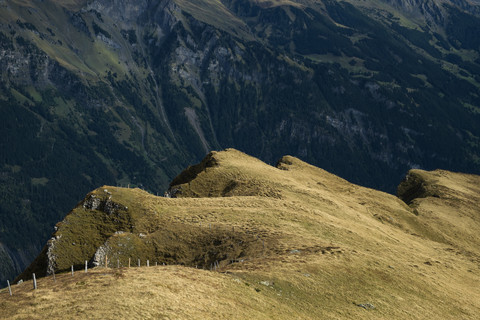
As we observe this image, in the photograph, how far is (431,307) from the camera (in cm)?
5378

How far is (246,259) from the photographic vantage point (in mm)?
60188

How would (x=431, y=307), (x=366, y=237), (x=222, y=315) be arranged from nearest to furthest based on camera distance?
(x=222, y=315)
(x=431, y=307)
(x=366, y=237)

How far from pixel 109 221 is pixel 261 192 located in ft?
123

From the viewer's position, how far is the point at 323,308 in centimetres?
4662

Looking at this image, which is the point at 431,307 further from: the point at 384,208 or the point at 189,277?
the point at 384,208

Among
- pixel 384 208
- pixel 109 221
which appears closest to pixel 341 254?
pixel 109 221

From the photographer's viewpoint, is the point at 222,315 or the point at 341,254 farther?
the point at 341,254

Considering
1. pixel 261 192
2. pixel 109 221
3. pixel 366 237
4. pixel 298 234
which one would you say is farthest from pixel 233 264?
pixel 261 192

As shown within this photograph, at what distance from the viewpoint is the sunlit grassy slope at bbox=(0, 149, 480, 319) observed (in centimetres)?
4022

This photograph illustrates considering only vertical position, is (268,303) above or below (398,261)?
above

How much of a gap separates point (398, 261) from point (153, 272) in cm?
4022

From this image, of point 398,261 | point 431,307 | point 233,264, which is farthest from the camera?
point 398,261

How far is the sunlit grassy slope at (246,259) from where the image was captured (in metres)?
40.2

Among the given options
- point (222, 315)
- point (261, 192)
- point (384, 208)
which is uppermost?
point (222, 315)
